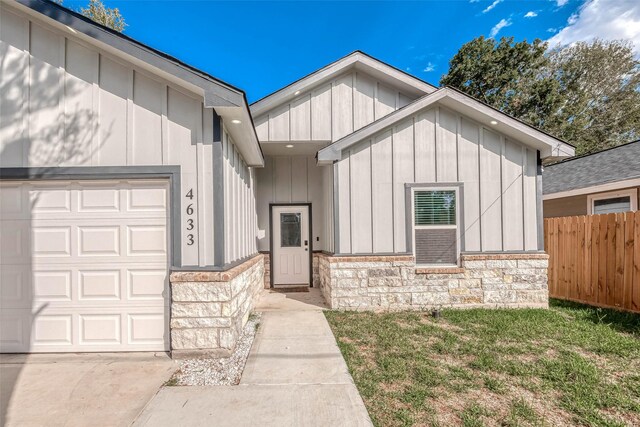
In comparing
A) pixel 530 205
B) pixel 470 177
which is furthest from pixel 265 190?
pixel 530 205

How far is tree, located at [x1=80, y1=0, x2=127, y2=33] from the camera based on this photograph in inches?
611

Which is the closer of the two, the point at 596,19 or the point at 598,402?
the point at 598,402

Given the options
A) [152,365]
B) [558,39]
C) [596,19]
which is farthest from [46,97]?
[596,19]

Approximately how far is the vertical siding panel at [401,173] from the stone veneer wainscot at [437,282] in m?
0.43

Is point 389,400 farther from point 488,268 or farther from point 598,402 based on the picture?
point 488,268

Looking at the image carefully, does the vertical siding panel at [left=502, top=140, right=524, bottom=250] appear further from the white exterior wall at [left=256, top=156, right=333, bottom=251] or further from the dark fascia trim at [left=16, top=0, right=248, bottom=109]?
the dark fascia trim at [left=16, top=0, right=248, bottom=109]

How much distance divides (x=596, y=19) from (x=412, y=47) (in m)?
18.0

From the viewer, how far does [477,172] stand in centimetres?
601

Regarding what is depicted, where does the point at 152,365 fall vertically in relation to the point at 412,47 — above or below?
below

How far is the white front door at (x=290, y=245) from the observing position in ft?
27.3

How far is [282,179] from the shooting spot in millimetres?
8305

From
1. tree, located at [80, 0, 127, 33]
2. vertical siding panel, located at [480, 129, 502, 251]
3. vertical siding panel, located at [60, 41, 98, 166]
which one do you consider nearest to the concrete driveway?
vertical siding panel, located at [60, 41, 98, 166]

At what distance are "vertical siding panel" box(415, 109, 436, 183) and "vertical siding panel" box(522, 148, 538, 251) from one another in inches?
74.1

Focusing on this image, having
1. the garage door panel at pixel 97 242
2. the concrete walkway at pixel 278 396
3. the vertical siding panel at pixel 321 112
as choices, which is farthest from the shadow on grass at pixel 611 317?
the garage door panel at pixel 97 242
